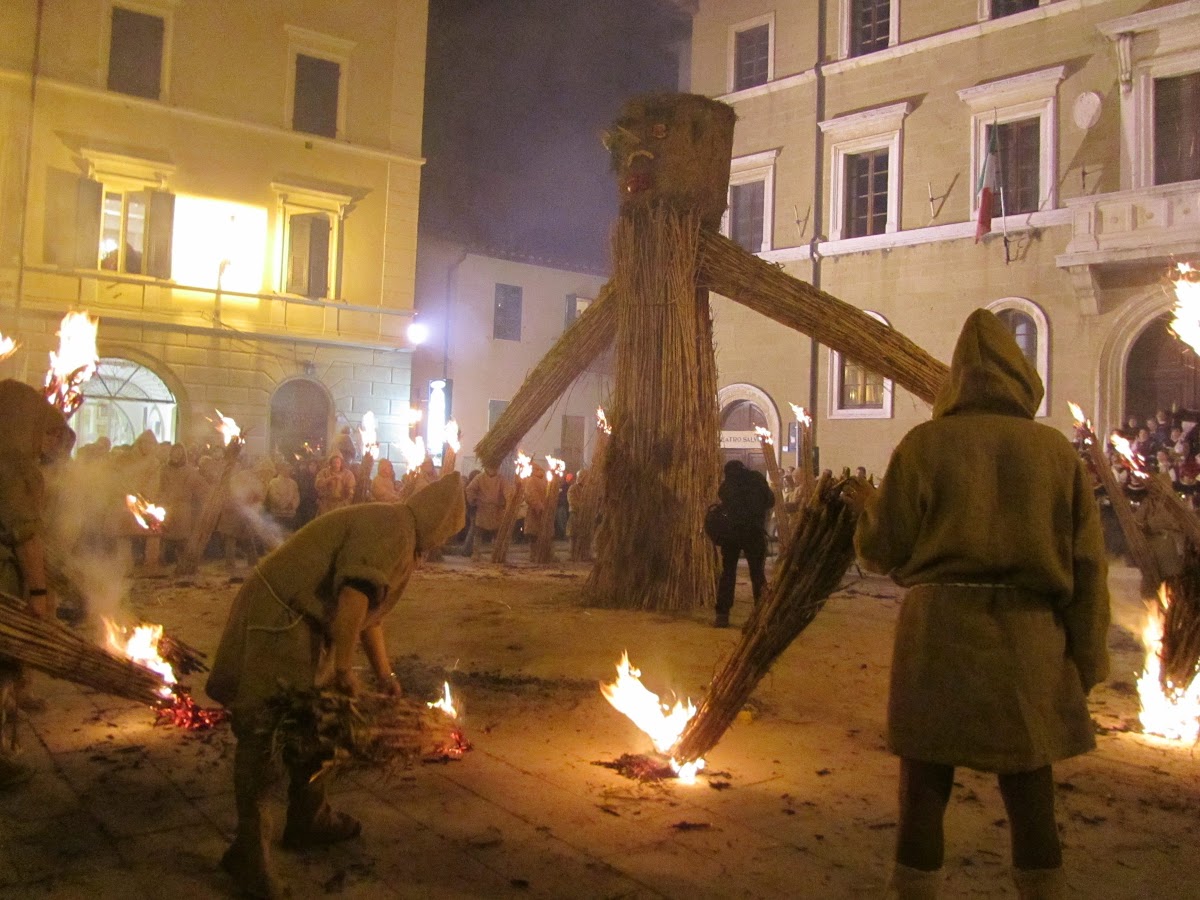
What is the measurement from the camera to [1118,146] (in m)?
17.5

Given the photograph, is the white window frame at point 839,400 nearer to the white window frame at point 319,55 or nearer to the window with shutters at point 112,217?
the white window frame at point 319,55

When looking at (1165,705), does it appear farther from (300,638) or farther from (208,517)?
(208,517)

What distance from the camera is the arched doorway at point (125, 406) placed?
61.2 feet

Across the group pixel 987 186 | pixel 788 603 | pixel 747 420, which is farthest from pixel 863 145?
pixel 788 603

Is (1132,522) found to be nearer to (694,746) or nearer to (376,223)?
(694,746)

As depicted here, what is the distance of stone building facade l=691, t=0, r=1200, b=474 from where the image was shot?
17.0m

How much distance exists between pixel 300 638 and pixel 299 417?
1816cm

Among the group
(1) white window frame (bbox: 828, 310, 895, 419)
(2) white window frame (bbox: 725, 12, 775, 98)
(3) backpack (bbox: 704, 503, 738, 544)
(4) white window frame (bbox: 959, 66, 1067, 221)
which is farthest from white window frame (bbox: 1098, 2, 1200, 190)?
(3) backpack (bbox: 704, 503, 738, 544)

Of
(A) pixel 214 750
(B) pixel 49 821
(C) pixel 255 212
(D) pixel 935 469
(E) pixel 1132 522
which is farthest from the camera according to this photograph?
(C) pixel 255 212

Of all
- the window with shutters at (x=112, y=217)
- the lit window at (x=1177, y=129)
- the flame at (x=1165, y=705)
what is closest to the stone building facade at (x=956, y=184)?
the lit window at (x=1177, y=129)

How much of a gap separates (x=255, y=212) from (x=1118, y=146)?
1739 cm

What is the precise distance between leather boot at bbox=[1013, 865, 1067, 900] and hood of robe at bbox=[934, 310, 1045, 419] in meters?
1.28

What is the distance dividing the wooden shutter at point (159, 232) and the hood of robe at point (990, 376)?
19.2 m

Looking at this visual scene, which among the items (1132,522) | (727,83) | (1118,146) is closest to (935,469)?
(1132,522)
